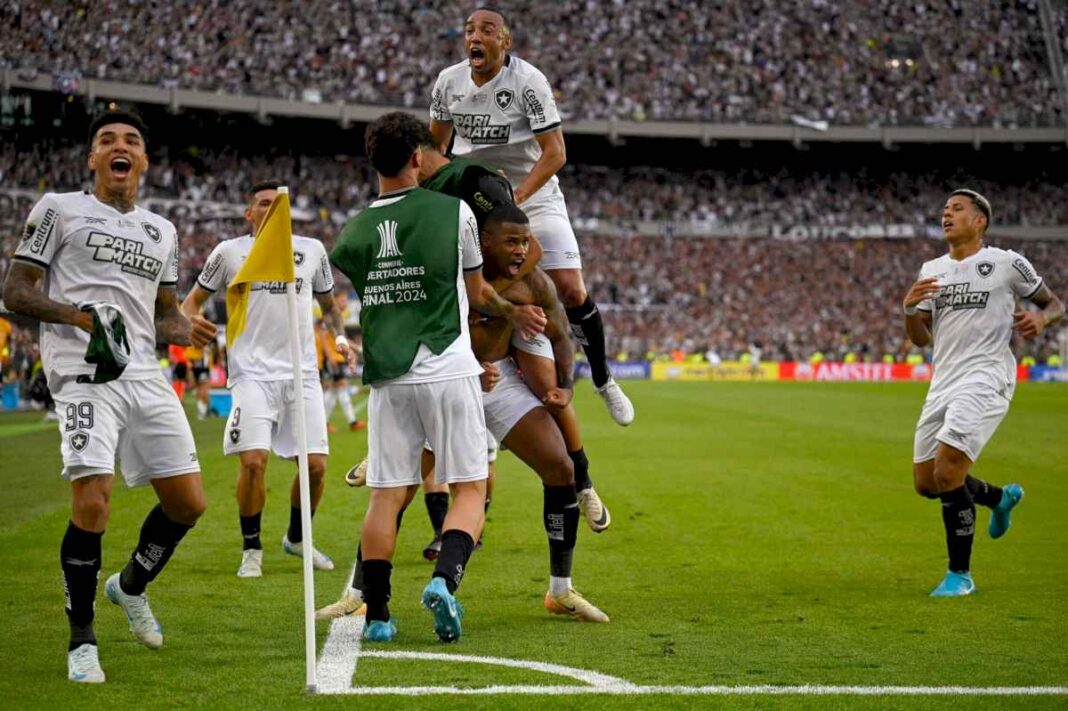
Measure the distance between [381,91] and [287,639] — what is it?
54510mm

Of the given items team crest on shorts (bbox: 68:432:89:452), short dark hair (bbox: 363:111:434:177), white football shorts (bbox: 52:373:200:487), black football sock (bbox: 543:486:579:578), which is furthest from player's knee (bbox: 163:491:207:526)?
black football sock (bbox: 543:486:579:578)

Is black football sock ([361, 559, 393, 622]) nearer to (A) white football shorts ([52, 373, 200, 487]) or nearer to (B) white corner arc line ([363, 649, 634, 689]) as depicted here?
(B) white corner arc line ([363, 649, 634, 689])

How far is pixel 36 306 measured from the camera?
584 cm

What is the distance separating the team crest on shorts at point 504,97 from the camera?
8.33 metres

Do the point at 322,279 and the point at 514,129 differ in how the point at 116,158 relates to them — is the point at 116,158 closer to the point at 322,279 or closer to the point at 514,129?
the point at 514,129

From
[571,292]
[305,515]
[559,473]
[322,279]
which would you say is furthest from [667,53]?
[305,515]

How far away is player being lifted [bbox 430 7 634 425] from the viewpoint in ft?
26.9

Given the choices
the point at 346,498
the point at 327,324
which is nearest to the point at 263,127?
the point at 346,498

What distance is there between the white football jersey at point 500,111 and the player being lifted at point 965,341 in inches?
107

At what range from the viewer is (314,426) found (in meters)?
9.41

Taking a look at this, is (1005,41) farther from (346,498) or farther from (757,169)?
(346,498)

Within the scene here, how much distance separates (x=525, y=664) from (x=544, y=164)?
11.2ft

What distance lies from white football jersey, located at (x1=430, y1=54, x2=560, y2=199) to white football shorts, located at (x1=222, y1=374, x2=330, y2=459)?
2.18m

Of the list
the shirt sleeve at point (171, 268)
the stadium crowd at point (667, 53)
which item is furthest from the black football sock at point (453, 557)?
the stadium crowd at point (667, 53)
